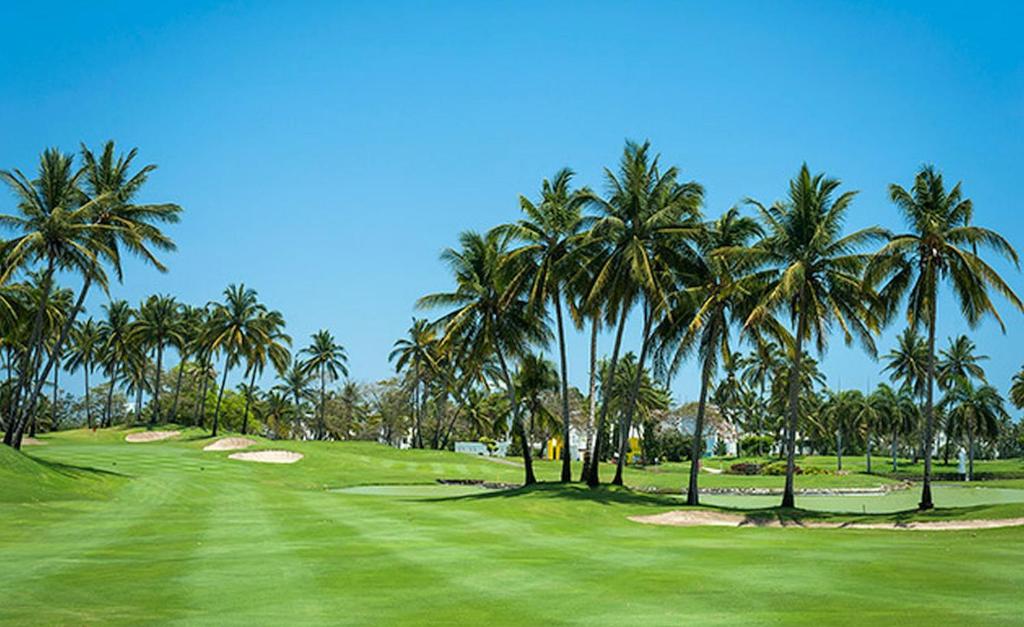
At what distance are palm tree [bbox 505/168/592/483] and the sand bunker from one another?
11686mm

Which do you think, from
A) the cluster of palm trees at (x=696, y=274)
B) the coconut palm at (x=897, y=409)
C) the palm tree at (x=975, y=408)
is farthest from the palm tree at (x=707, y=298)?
the coconut palm at (x=897, y=409)

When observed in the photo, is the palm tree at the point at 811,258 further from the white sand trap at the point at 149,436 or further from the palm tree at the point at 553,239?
the white sand trap at the point at 149,436

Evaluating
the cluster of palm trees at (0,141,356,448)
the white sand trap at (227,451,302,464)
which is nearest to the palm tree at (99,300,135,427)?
the cluster of palm trees at (0,141,356,448)

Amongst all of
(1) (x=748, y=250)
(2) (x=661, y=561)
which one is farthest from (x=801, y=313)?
(2) (x=661, y=561)

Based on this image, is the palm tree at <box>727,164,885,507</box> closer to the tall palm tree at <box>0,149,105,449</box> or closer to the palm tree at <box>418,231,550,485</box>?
the palm tree at <box>418,231,550,485</box>

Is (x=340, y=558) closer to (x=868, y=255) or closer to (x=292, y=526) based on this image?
(x=292, y=526)

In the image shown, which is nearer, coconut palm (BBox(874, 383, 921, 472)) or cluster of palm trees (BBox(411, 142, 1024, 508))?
cluster of palm trees (BBox(411, 142, 1024, 508))

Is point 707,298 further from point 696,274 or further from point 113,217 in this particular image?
point 113,217

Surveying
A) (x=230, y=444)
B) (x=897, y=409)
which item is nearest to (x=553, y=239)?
(x=230, y=444)

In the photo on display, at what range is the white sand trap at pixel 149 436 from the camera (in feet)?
269

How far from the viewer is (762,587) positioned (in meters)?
14.5

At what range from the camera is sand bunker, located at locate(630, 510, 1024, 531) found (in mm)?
29875

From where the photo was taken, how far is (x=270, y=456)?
66188 mm

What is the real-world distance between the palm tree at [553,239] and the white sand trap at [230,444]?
3808cm
